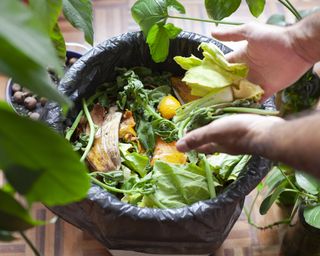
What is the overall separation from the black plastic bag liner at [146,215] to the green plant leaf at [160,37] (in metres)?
0.11

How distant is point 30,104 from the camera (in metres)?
1.32

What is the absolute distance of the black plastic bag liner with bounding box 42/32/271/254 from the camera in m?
0.89

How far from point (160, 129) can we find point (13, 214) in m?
0.71

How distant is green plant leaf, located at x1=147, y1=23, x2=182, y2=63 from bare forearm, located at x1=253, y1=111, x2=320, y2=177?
1.74 feet

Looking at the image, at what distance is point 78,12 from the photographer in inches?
33.4

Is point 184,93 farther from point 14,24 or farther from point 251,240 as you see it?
point 14,24

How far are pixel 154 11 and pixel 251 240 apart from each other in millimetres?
671

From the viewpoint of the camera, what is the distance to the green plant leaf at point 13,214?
0.44 m

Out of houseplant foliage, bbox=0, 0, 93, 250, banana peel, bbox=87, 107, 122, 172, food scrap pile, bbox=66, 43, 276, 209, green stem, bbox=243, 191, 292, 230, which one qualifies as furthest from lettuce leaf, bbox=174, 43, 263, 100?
houseplant foliage, bbox=0, 0, 93, 250

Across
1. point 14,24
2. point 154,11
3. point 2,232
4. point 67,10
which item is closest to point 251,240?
point 154,11

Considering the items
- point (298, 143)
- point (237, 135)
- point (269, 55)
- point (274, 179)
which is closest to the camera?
point (298, 143)

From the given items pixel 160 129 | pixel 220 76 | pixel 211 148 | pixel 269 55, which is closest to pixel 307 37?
pixel 269 55

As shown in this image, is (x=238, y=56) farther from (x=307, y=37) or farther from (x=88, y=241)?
(x=88, y=241)

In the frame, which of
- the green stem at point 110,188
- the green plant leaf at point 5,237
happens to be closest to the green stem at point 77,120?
the green stem at point 110,188
